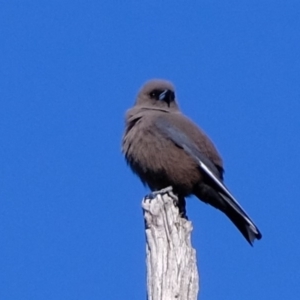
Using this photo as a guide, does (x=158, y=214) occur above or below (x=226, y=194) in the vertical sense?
below

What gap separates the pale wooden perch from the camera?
14.9 ft

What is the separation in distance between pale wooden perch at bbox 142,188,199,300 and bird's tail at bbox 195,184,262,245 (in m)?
1.26

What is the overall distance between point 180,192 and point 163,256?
242 cm

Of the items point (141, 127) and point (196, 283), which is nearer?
point (196, 283)

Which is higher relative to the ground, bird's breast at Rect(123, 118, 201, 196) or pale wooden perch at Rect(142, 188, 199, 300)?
bird's breast at Rect(123, 118, 201, 196)

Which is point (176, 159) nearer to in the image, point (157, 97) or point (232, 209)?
point (232, 209)

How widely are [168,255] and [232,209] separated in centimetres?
201

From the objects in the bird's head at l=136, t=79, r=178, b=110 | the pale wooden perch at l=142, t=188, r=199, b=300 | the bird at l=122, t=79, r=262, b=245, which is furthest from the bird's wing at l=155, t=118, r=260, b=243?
the pale wooden perch at l=142, t=188, r=199, b=300

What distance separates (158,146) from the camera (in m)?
7.14

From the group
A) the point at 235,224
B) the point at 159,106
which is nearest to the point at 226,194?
the point at 235,224

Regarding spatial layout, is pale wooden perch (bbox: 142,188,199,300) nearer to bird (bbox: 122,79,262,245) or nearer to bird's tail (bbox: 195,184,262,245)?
bird's tail (bbox: 195,184,262,245)

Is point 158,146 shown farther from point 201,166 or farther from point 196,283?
point 196,283

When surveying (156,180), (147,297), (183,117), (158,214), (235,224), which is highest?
(183,117)

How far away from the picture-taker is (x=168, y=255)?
4.77 m
